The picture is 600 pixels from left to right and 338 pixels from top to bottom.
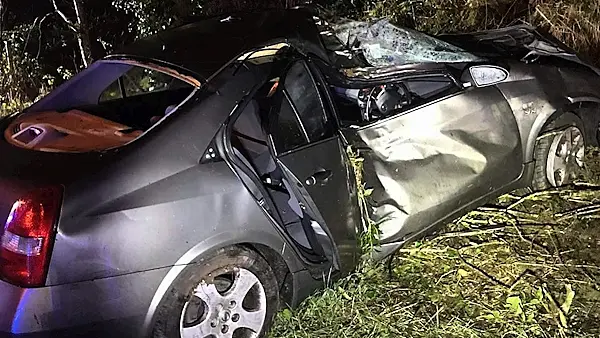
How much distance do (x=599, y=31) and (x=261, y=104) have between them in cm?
507

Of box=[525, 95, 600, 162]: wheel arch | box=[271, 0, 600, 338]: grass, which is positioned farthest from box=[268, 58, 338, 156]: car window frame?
box=[525, 95, 600, 162]: wheel arch

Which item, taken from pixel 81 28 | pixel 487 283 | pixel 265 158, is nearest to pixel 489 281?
pixel 487 283

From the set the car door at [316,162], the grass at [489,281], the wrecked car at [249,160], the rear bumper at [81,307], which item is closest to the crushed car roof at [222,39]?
the wrecked car at [249,160]

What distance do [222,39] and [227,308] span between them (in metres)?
1.30

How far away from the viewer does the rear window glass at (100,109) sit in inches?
122

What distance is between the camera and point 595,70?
4516 millimetres

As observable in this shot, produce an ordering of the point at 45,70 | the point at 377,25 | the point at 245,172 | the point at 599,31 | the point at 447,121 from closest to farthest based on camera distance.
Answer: the point at 245,172, the point at 447,121, the point at 377,25, the point at 599,31, the point at 45,70

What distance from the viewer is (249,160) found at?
10.5ft

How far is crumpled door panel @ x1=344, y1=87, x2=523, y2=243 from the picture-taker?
3537 mm

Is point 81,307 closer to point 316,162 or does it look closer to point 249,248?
point 249,248

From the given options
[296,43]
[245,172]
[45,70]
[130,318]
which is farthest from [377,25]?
[45,70]

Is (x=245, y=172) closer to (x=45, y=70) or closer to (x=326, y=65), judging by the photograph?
(x=326, y=65)

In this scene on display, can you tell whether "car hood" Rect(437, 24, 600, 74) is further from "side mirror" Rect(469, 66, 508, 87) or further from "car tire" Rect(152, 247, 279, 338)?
"car tire" Rect(152, 247, 279, 338)

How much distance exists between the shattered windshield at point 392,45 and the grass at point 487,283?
1092 millimetres
